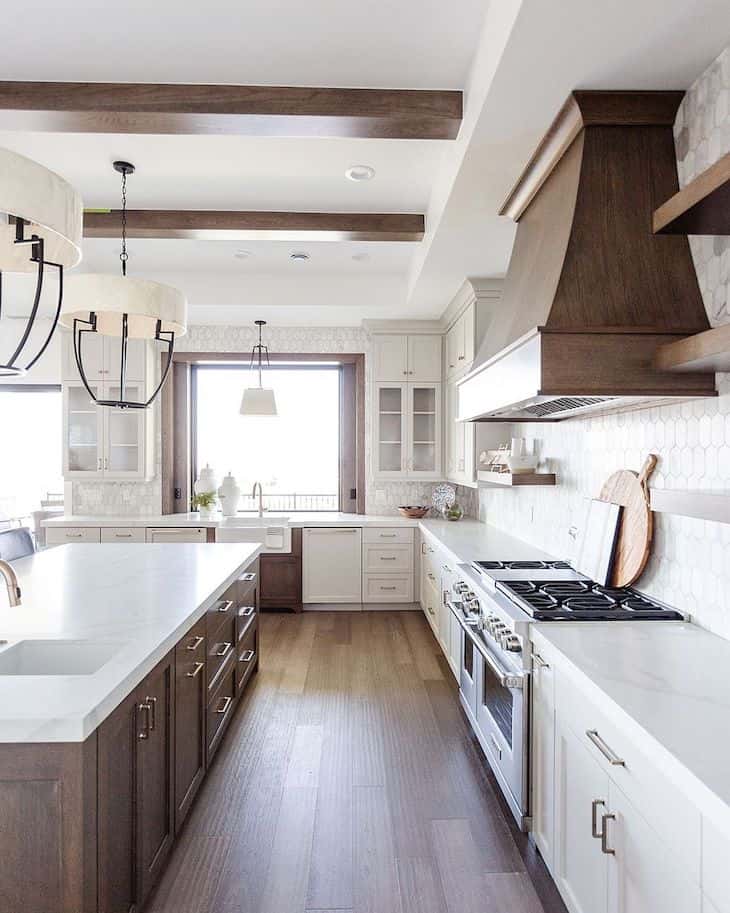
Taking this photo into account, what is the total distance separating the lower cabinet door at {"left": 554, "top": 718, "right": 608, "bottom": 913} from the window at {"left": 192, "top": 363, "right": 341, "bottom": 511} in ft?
14.6

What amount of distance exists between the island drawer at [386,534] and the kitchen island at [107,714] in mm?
2194

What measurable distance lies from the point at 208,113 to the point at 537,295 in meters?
1.41

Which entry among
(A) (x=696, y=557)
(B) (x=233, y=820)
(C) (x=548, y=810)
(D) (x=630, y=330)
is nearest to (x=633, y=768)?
(C) (x=548, y=810)

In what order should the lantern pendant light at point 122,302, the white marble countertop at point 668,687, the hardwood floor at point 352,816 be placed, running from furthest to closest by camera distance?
the lantern pendant light at point 122,302
the hardwood floor at point 352,816
the white marble countertop at point 668,687

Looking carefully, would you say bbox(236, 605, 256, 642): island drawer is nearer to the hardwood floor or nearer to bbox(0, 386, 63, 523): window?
the hardwood floor

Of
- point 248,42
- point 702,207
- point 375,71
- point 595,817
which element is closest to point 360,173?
point 375,71

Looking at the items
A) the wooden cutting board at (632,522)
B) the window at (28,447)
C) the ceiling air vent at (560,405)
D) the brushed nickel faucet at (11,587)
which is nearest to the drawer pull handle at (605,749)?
the wooden cutting board at (632,522)

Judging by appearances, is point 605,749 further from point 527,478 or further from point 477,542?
point 477,542

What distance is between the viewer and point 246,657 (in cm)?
346

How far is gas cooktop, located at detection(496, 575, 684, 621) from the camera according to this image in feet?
6.69

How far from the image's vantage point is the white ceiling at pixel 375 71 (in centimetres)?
171

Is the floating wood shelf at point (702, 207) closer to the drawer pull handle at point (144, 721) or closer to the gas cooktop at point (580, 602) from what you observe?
the gas cooktop at point (580, 602)

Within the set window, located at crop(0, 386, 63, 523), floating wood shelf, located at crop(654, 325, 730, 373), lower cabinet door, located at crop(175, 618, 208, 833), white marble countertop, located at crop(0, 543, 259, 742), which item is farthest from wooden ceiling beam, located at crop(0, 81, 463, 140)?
window, located at crop(0, 386, 63, 523)

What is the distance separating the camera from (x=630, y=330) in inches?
73.4
